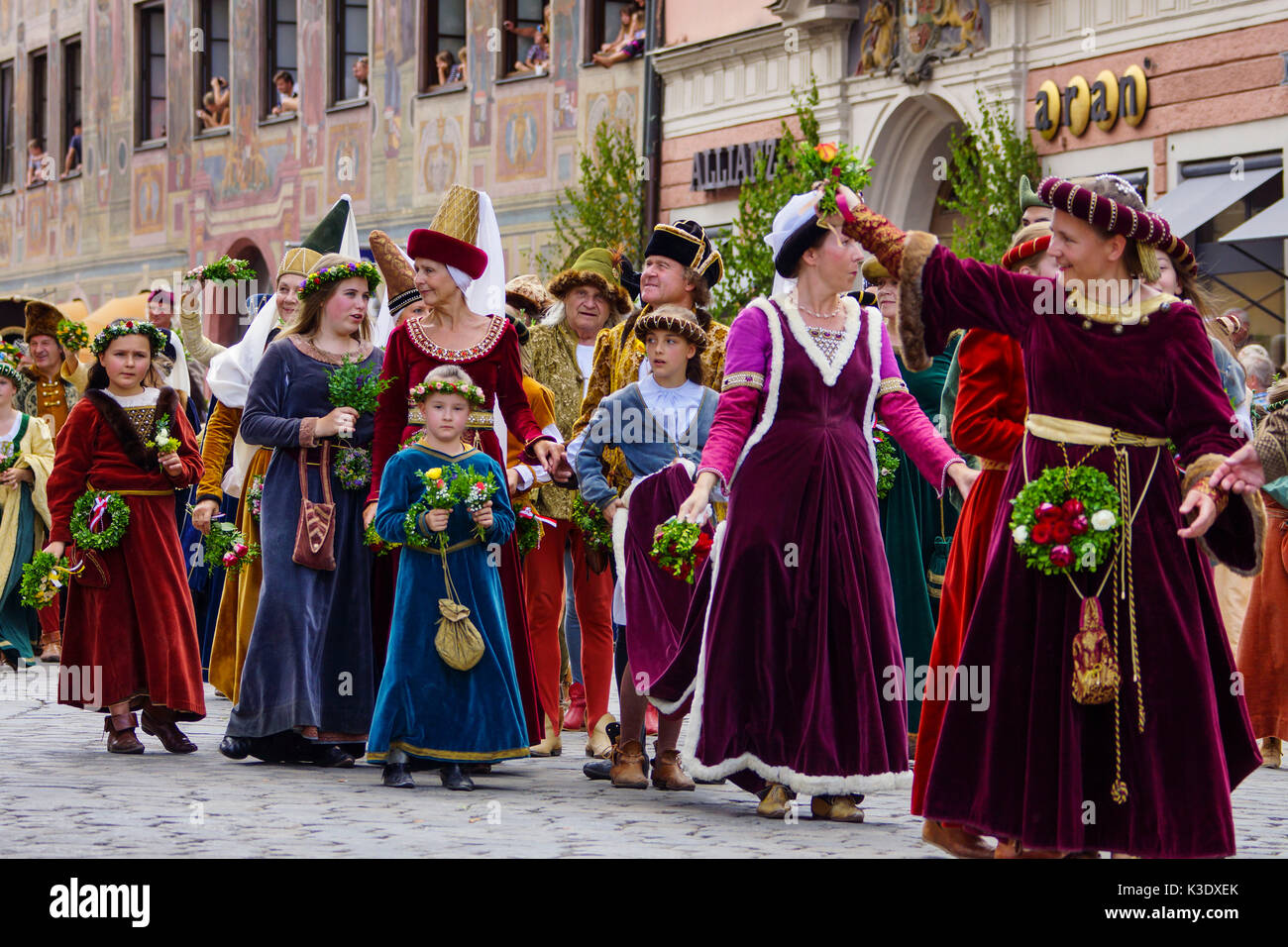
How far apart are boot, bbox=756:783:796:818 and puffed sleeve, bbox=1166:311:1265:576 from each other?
6.77 ft

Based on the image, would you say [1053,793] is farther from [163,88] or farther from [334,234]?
[163,88]

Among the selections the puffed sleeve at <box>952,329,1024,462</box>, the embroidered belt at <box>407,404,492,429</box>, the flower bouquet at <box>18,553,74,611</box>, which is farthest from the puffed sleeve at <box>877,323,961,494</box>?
the flower bouquet at <box>18,553,74,611</box>

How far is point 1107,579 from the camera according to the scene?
571 cm

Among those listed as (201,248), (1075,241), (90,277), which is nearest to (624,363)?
(1075,241)

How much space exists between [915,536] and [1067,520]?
403cm

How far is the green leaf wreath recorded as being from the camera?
933 centimetres

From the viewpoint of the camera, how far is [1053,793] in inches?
222

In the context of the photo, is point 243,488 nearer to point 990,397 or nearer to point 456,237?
point 456,237

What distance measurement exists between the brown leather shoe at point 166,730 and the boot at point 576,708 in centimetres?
205

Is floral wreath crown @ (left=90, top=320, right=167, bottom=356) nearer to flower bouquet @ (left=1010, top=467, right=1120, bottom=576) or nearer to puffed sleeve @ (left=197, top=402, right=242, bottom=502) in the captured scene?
puffed sleeve @ (left=197, top=402, right=242, bottom=502)

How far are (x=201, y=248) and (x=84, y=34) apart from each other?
17.9 ft

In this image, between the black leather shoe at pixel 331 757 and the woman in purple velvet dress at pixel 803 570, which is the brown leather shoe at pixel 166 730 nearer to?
the black leather shoe at pixel 331 757

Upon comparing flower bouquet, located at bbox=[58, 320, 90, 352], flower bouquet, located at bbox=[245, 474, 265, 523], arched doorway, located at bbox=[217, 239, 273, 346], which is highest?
arched doorway, located at bbox=[217, 239, 273, 346]

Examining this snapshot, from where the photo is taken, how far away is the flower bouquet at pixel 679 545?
22.8 ft
